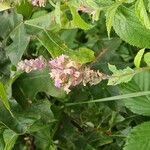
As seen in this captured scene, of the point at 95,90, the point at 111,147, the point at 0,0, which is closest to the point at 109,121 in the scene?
the point at 111,147

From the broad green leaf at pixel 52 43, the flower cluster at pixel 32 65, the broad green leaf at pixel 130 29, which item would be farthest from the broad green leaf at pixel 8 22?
the broad green leaf at pixel 130 29

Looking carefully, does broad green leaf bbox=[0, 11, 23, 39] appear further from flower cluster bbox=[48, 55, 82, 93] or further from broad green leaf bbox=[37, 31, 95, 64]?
flower cluster bbox=[48, 55, 82, 93]

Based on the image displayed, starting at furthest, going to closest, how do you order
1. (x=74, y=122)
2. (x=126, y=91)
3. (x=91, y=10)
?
(x=74, y=122)
(x=126, y=91)
(x=91, y=10)

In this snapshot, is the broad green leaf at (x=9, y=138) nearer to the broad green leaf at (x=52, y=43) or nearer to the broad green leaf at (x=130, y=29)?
the broad green leaf at (x=52, y=43)

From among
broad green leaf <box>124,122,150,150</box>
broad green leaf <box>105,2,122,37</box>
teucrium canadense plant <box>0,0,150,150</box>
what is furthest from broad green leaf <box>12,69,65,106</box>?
broad green leaf <box>105,2,122,37</box>

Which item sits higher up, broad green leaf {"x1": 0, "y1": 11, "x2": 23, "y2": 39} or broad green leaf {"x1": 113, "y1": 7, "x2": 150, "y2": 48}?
broad green leaf {"x1": 113, "y1": 7, "x2": 150, "y2": 48}

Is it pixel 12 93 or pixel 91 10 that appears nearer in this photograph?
pixel 91 10

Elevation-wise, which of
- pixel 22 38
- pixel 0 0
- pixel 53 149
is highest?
pixel 0 0

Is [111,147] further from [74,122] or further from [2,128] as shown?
[2,128]
